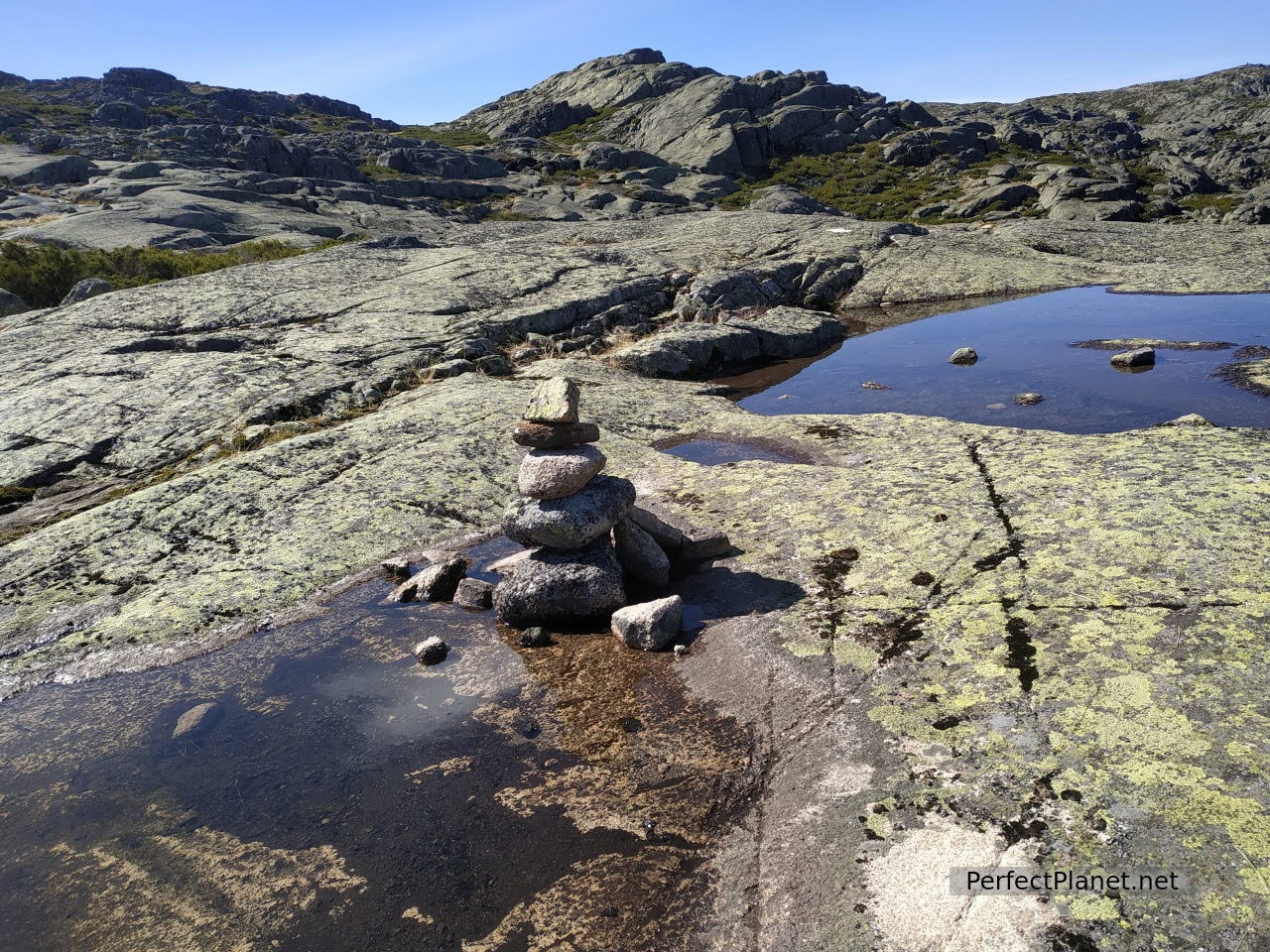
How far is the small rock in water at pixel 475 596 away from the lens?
13148 mm

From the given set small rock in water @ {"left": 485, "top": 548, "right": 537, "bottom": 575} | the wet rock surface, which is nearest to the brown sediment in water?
the wet rock surface

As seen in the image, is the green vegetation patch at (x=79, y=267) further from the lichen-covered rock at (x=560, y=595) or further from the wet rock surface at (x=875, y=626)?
the lichen-covered rock at (x=560, y=595)

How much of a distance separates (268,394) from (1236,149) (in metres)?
198

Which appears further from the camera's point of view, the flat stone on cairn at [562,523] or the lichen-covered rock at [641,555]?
the lichen-covered rock at [641,555]

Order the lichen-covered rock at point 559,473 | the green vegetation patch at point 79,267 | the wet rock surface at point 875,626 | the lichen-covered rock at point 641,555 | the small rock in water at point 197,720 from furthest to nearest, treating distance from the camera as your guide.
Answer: the green vegetation patch at point 79,267 → the lichen-covered rock at point 641,555 → the lichen-covered rock at point 559,473 → the small rock in water at point 197,720 → the wet rock surface at point 875,626

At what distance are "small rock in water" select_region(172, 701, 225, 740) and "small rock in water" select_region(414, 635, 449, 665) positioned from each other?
291cm

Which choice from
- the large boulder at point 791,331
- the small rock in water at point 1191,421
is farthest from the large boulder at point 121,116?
the small rock in water at point 1191,421

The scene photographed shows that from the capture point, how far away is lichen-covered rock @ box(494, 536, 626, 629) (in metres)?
12.3

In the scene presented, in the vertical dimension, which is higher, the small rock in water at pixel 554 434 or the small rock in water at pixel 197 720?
the small rock in water at pixel 554 434

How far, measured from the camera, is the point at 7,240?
172ft

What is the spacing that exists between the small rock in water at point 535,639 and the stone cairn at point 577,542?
2 cm

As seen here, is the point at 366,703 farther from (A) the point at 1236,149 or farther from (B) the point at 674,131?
(A) the point at 1236,149

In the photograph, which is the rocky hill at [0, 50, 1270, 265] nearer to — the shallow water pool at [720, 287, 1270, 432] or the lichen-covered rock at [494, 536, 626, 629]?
the shallow water pool at [720, 287, 1270, 432]

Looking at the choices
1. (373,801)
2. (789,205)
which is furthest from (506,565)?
(789,205)
